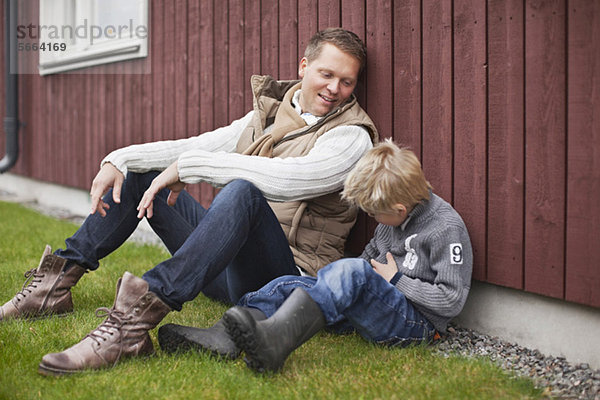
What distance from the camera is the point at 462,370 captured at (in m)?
2.23

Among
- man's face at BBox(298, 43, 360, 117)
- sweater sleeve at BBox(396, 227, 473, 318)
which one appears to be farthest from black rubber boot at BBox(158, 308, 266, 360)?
man's face at BBox(298, 43, 360, 117)

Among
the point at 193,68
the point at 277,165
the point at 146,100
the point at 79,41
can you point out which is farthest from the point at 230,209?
the point at 79,41

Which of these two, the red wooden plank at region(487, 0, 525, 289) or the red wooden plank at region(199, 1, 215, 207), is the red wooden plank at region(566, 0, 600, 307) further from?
the red wooden plank at region(199, 1, 215, 207)

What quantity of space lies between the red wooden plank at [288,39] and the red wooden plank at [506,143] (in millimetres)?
1350

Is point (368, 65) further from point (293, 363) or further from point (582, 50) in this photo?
point (293, 363)

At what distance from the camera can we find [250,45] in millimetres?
4148

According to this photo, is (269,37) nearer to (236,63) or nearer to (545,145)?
(236,63)

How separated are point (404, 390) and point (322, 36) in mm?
1663

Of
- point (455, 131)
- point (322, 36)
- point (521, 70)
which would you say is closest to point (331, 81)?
point (322, 36)

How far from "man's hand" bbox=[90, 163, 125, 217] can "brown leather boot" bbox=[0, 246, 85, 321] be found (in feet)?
0.93

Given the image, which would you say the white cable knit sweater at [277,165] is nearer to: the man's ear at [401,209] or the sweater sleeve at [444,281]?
the man's ear at [401,209]

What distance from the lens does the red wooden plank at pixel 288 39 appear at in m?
3.68

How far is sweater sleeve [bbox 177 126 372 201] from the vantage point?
2.51 metres

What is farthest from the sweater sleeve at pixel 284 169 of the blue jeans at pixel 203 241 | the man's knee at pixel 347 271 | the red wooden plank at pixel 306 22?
the red wooden plank at pixel 306 22
